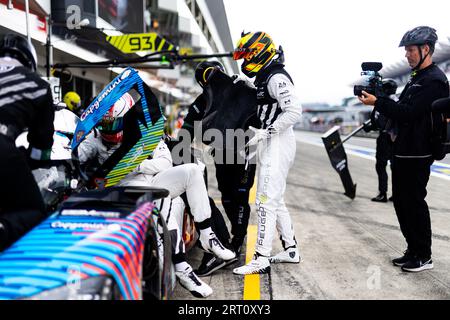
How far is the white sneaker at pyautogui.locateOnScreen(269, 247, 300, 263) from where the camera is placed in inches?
167

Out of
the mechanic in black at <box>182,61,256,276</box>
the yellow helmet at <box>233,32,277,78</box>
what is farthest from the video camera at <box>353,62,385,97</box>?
the mechanic in black at <box>182,61,256,276</box>

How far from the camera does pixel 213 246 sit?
12.4 feet

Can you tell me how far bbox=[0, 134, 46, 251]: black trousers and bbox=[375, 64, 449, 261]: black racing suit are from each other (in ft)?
9.83

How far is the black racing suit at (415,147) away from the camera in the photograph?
374 centimetres

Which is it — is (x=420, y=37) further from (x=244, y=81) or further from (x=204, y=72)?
(x=204, y=72)

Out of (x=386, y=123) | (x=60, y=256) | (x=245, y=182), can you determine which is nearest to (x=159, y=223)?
(x=60, y=256)

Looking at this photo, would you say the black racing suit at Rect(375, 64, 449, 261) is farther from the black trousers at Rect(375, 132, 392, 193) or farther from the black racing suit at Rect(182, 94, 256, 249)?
the black trousers at Rect(375, 132, 392, 193)

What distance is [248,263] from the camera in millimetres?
4031

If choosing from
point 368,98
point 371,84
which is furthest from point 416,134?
point 371,84

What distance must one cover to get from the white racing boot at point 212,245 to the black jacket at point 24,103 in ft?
5.46

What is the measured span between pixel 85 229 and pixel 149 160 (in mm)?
1450

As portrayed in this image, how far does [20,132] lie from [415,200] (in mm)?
3268
